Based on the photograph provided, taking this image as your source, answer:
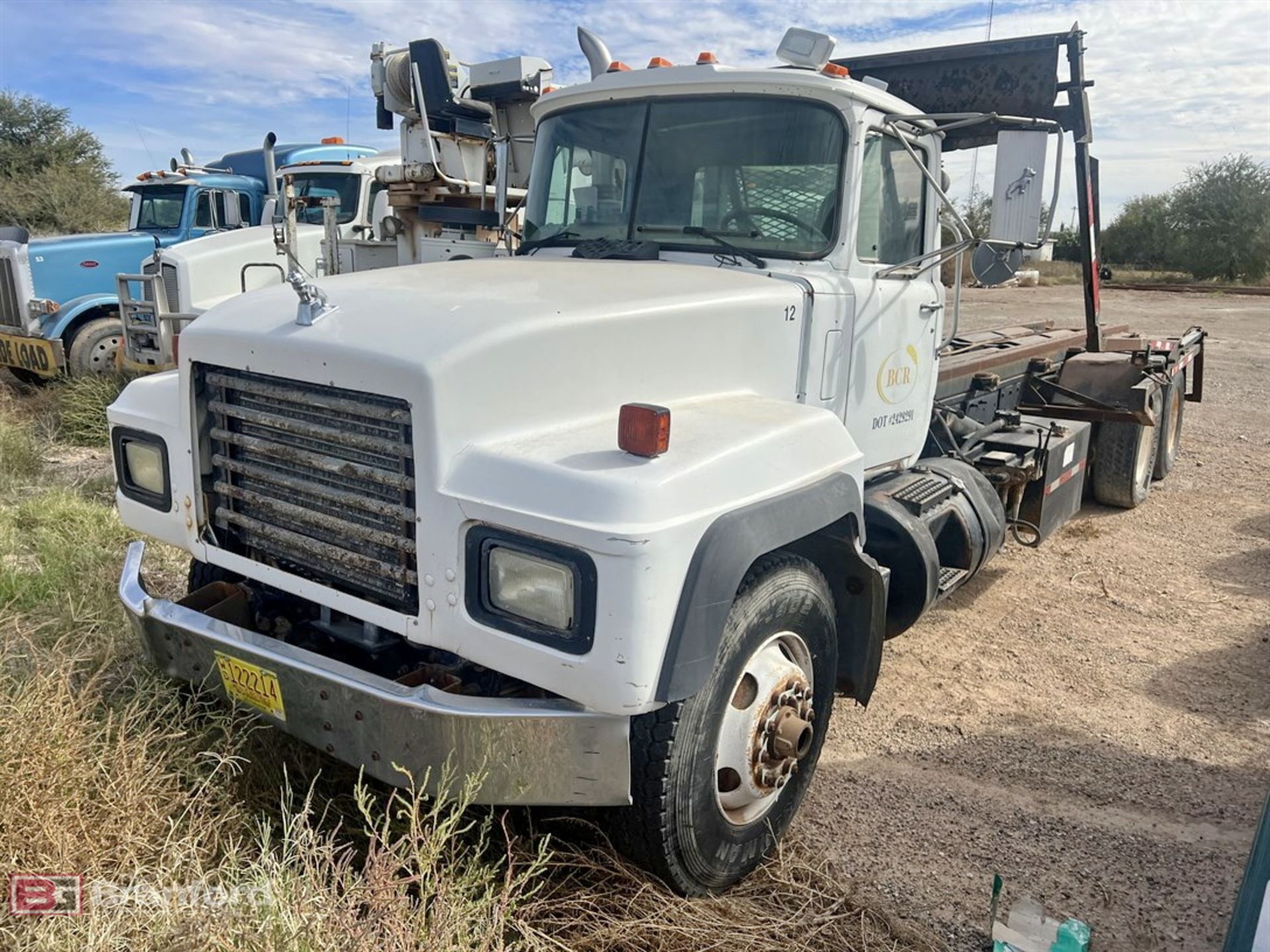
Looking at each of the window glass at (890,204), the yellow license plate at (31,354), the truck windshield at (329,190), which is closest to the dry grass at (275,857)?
the window glass at (890,204)

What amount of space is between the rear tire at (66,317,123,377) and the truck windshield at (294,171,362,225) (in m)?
2.28

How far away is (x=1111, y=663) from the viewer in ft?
15.8

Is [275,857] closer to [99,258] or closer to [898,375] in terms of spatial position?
[898,375]

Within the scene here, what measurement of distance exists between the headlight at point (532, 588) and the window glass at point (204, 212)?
33.4ft

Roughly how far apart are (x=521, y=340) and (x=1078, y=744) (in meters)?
3.01

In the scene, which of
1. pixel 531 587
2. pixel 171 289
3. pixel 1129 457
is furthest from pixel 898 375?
pixel 171 289

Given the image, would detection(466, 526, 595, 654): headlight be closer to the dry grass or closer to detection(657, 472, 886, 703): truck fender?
detection(657, 472, 886, 703): truck fender

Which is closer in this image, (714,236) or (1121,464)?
(714,236)

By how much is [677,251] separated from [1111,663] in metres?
3.06

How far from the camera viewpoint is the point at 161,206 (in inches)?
433

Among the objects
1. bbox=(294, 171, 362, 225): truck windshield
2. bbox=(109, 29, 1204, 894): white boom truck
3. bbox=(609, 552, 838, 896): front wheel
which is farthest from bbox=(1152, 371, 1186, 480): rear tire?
bbox=(294, 171, 362, 225): truck windshield

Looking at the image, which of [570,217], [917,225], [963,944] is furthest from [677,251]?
[963,944]

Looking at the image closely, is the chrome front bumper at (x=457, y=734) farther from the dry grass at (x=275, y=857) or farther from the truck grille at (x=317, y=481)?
the truck grille at (x=317, y=481)

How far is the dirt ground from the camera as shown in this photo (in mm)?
3123
